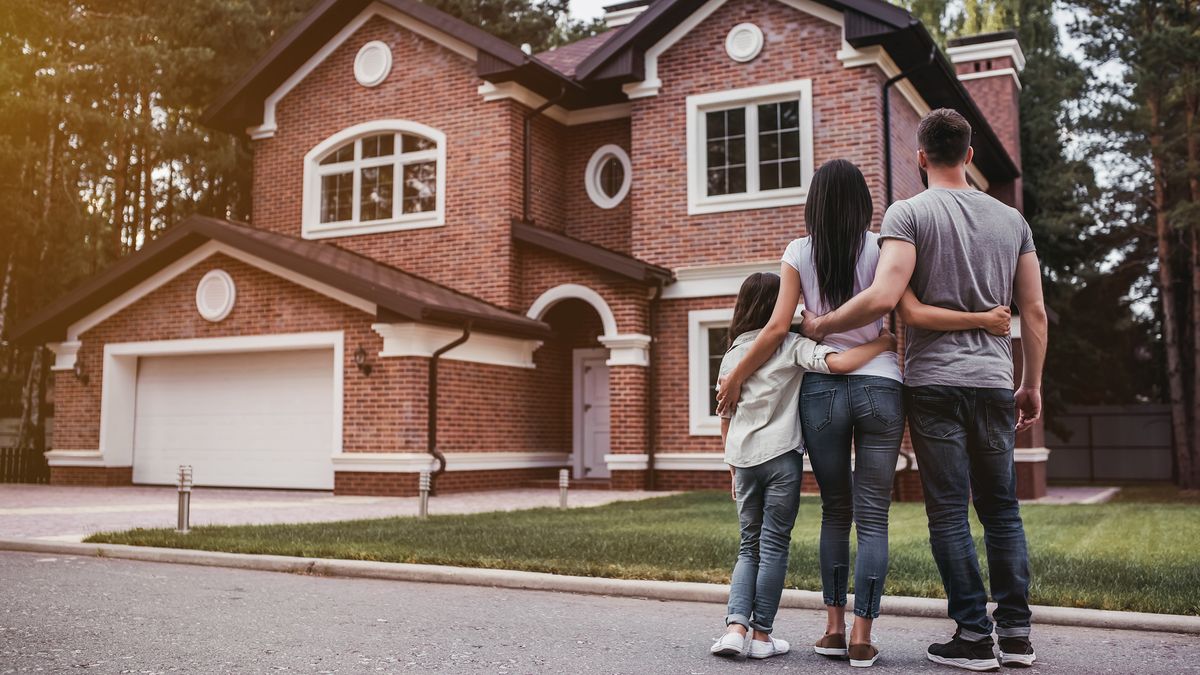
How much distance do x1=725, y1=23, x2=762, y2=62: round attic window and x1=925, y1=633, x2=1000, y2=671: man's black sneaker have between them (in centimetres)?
1282

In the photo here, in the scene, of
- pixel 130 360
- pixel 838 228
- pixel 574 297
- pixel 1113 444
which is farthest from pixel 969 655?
pixel 1113 444

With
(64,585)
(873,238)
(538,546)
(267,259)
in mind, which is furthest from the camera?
(267,259)

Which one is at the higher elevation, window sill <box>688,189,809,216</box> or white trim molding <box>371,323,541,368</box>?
window sill <box>688,189,809,216</box>

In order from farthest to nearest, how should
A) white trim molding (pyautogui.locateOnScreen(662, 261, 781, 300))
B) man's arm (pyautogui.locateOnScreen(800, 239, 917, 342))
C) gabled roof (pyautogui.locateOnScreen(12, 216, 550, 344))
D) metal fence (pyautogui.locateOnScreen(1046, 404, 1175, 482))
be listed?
metal fence (pyautogui.locateOnScreen(1046, 404, 1175, 482)) → white trim molding (pyautogui.locateOnScreen(662, 261, 781, 300)) → gabled roof (pyautogui.locateOnScreen(12, 216, 550, 344)) → man's arm (pyautogui.locateOnScreen(800, 239, 917, 342))

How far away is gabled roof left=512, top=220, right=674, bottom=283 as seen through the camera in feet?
50.9

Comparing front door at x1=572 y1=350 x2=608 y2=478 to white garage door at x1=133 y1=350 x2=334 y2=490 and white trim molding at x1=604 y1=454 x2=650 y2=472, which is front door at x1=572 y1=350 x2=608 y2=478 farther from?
white garage door at x1=133 y1=350 x2=334 y2=490

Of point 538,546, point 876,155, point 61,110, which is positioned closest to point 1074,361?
point 876,155

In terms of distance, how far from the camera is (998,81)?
67.3 feet

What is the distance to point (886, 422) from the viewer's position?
4.23 meters

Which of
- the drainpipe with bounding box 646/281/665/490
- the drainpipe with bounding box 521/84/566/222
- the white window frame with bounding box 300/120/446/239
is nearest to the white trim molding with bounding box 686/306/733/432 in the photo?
the drainpipe with bounding box 646/281/665/490

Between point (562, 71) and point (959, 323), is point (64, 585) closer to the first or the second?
point (959, 323)

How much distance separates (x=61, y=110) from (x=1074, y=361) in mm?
22991

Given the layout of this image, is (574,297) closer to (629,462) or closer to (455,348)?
(455,348)

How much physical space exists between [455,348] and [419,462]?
176 cm
